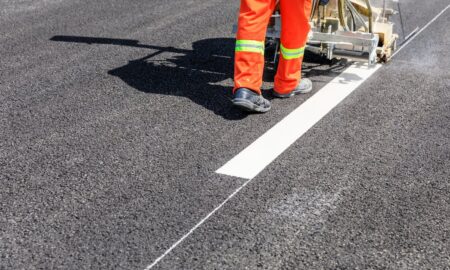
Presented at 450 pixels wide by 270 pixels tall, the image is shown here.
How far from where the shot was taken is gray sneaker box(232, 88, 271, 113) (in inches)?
176

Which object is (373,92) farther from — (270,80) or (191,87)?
(191,87)

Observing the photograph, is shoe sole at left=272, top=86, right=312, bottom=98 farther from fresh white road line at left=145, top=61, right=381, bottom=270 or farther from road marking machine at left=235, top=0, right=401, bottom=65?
road marking machine at left=235, top=0, right=401, bottom=65

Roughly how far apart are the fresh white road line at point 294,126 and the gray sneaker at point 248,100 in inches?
7.6

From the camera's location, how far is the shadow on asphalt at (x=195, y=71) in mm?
4926

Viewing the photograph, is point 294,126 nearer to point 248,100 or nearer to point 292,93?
point 248,100

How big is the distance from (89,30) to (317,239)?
4.15 m

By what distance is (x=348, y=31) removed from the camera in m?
5.25

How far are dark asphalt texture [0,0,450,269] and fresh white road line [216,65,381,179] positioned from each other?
0.07 meters

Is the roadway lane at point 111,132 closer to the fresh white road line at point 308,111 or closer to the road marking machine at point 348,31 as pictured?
the fresh white road line at point 308,111

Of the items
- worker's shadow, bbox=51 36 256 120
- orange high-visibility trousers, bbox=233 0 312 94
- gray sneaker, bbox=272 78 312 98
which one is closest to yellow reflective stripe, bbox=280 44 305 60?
orange high-visibility trousers, bbox=233 0 312 94

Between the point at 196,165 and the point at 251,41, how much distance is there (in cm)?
109

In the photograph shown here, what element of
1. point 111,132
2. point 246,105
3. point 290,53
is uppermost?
point 290,53

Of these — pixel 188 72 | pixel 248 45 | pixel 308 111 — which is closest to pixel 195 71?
pixel 188 72

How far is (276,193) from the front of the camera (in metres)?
3.54
